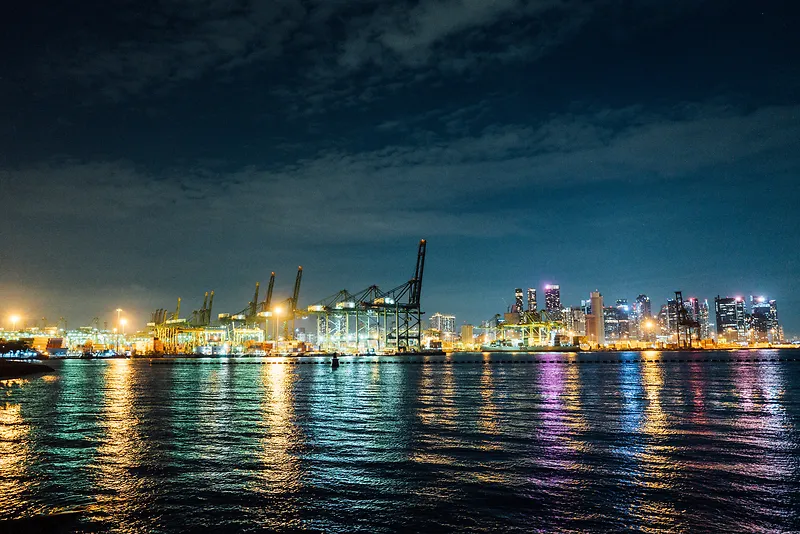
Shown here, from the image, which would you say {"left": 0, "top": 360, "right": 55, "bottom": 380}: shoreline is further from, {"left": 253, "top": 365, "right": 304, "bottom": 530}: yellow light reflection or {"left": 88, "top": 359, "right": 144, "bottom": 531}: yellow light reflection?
{"left": 253, "top": 365, "right": 304, "bottom": 530}: yellow light reflection

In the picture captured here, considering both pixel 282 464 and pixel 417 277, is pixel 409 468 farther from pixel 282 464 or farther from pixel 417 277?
pixel 417 277

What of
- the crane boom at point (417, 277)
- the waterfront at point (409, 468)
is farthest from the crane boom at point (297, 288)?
the waterfront at point (409, 468)

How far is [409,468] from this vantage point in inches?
629

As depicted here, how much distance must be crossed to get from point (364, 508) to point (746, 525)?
7505mm

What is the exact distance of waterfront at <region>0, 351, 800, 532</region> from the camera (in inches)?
458

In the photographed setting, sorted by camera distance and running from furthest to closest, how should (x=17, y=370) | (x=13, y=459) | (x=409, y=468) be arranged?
(x=17, y=370) → (x=13, y=459) → (x=409, y=468)

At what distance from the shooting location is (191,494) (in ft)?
44.4

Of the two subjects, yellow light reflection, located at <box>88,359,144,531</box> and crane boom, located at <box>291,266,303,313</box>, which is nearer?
yellow light reflection, located at <box>88,359,144,531</box>

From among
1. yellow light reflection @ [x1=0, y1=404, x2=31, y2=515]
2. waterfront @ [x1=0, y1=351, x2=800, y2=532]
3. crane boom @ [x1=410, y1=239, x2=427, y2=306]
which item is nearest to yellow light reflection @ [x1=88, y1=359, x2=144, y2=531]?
waterfront @ [x1=0, y1=351, x2=800, y2=532]

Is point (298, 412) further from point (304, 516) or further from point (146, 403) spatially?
point (304, 516)

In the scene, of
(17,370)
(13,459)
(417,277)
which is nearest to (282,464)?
(13,459)

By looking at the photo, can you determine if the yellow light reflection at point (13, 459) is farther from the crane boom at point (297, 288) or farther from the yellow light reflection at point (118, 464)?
the crane boom at point (297, 288)

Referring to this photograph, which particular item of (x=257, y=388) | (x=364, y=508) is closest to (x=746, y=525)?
(x=364, y=508)

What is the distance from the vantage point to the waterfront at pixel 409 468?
11625 millimetres
